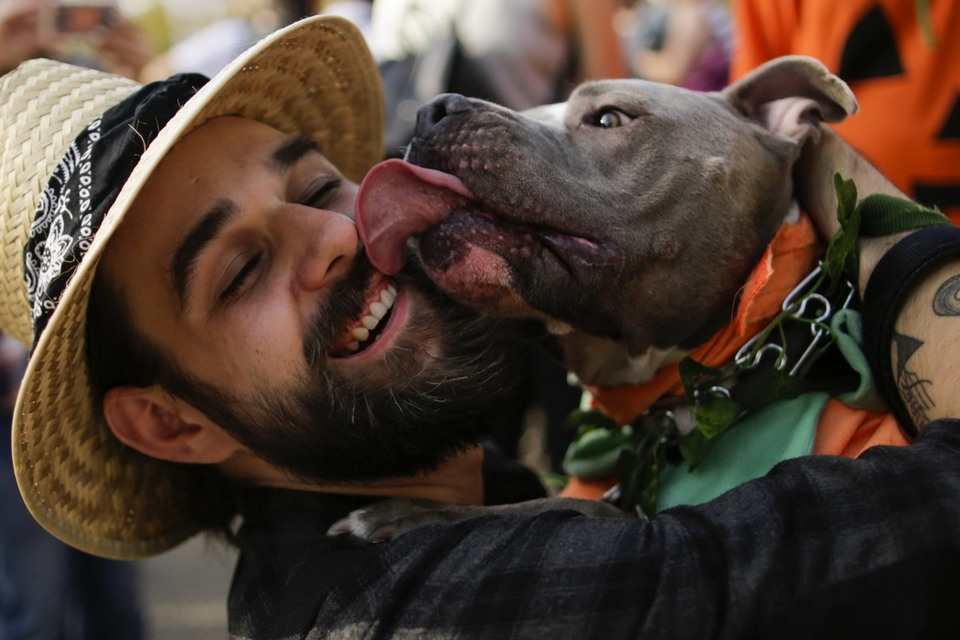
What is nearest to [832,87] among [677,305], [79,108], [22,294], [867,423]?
[677,305]

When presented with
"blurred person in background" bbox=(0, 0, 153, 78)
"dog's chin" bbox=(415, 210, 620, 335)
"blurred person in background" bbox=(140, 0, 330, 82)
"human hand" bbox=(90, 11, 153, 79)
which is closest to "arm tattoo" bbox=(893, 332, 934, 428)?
"dog's chin" bbox=(415, 210, 620, 335)

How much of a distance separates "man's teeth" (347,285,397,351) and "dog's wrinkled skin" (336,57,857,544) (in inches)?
3.8

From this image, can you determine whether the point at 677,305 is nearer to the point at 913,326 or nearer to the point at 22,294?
the point at 913,326

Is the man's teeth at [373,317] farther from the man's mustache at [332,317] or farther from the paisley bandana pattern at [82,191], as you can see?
the paisley bandana pattern at [82,191]

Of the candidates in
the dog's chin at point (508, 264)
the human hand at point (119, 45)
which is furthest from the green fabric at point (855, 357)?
the human hand at point (119, 45)

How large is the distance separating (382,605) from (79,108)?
4.09 ft

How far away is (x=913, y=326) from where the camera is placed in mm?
1725

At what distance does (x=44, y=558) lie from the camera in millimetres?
3324

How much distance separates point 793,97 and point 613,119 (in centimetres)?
51

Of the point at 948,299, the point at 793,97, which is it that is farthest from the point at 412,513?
the point at 793,97

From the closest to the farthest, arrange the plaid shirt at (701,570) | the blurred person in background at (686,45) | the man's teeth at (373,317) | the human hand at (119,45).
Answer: the plaid shirt at (701,570), the man's teeth at (373,317), the human hand at (119,45), the blurred person in background at (686,45)

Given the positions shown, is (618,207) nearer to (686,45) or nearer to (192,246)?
(192,246)

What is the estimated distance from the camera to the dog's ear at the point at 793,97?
7.11 ft

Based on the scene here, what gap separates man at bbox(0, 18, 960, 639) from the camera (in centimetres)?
145
